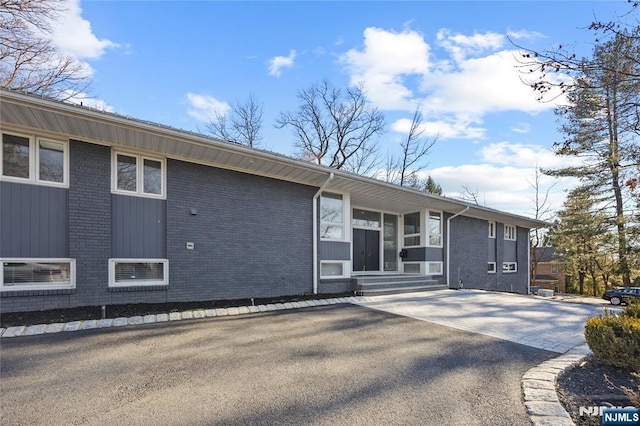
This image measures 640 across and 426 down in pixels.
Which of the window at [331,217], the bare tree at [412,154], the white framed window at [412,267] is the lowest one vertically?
the white framed window at [412,267]

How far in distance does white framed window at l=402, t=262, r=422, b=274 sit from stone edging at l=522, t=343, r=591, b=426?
8.45 metres

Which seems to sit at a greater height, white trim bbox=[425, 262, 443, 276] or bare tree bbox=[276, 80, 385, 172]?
bare tree bbox=[276, 80, 385, 172]

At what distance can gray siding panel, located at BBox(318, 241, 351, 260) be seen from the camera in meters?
9.93

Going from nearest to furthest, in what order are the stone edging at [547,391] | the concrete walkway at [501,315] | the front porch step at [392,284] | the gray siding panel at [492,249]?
the stone edging at [547,391]
the concrete walkway at [501,315]
the front porch step at [392,284]
the gray siding panel at [492,249]

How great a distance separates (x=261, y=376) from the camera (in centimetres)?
364

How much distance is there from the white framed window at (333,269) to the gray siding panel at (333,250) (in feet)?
0.49

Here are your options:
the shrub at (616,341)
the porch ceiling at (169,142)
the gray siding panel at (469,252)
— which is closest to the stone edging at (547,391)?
the shrub at (616,341)

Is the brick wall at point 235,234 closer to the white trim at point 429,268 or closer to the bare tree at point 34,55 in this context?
the white trim at point 429,268

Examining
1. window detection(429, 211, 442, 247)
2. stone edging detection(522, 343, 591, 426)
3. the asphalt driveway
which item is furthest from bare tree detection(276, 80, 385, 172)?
stone edging detection(522, 343, 591, 426)

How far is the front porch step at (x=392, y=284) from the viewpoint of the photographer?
10.2 meters

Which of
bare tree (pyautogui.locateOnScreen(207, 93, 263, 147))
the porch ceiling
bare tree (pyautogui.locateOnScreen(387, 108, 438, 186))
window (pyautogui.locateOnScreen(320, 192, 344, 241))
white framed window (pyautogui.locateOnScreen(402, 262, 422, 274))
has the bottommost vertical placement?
white framed window (pyautogui.locateOnScreen(402, 262, 422, 274))

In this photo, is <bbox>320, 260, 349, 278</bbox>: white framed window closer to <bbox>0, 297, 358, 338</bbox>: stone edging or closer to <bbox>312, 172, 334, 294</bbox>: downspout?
<bbox>312, 172, 334, 294</bbox>: downspout

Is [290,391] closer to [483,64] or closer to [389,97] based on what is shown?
[483,64]

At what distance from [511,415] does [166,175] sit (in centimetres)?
726
